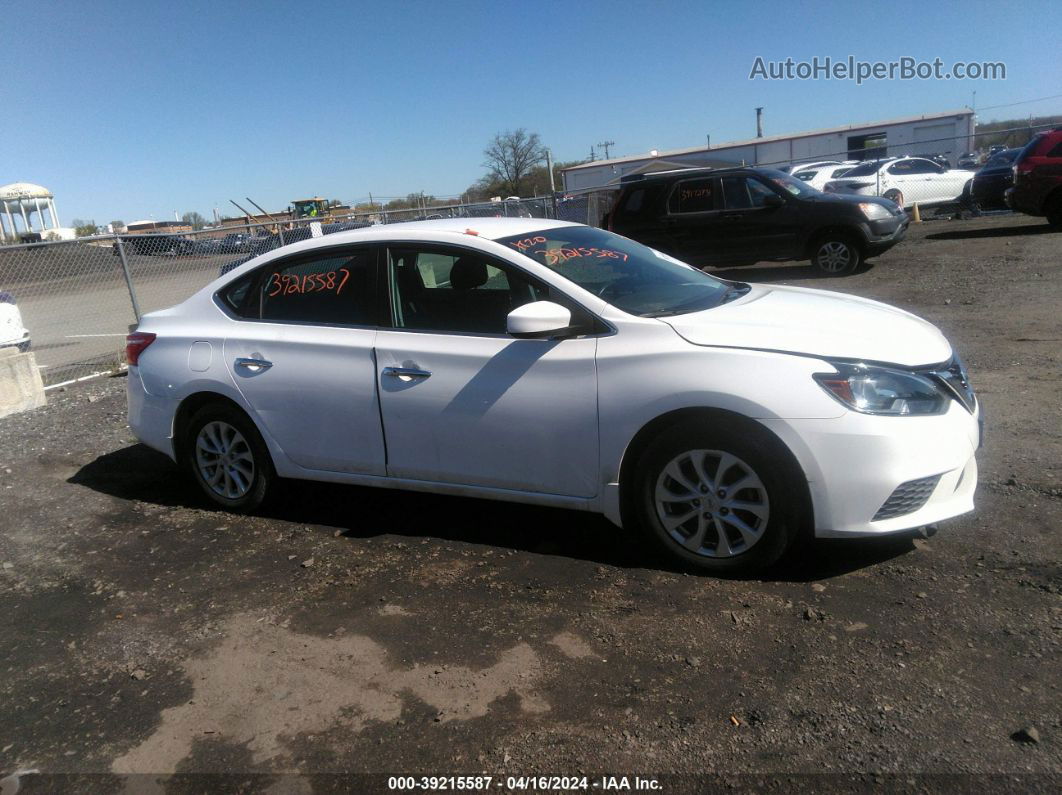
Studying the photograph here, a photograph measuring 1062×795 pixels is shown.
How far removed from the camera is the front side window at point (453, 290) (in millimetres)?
4344

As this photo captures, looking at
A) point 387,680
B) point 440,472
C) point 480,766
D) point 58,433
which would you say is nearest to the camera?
point 480,766

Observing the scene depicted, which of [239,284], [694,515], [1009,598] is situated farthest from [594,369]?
[239,284]

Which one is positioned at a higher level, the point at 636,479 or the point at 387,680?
the point at 636,479

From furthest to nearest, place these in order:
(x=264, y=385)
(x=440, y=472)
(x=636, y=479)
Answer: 1. (x=264, y=385)
2. (x=440, y=472)
3. (x=636, y=479)

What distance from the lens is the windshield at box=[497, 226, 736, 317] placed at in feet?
14.0

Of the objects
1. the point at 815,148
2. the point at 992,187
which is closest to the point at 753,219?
the point at 992,187

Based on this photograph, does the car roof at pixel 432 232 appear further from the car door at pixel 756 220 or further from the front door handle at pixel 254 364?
the car door at pixel 756 220

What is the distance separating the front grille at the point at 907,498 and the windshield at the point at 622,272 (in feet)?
4.25

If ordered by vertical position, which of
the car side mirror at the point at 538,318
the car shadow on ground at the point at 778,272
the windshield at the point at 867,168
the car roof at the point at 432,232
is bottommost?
the car shadow on ground at the point at 778,272

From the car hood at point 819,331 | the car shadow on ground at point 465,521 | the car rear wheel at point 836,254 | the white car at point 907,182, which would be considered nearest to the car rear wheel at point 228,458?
the car shadow on ground at point 465,521

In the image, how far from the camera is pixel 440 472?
442 centimetres

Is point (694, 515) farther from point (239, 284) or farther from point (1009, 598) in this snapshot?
point (239, 284)

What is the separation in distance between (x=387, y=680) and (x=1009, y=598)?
8.36 feet

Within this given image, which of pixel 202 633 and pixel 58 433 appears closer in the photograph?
pixel 202 633
